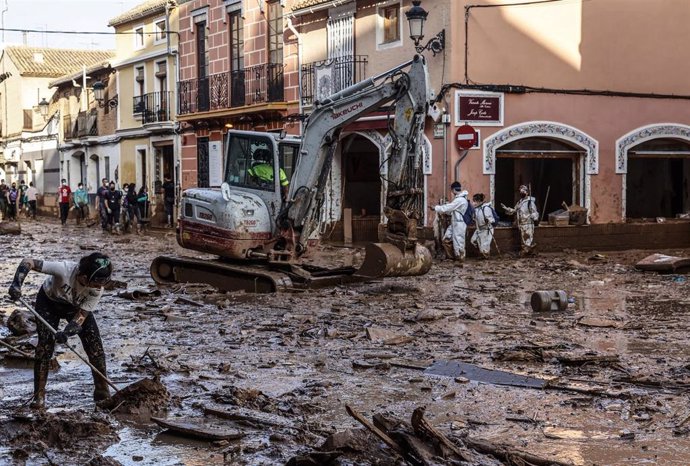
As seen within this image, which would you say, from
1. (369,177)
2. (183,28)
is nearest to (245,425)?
(369,177)

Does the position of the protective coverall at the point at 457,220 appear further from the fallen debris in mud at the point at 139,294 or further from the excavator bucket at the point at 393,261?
the fallen debris in mud at the point at 139,294

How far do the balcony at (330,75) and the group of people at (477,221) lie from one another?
16.2 feet

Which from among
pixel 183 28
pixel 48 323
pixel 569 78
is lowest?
pixel 48 323

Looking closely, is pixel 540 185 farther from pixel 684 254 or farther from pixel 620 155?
pixel 684 254

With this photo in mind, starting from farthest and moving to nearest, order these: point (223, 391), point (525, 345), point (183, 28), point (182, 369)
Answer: point (183, 28) < point (525, 345) < point (182, 369) < point (223, 391)

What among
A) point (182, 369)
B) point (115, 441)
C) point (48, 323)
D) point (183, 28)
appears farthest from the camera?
point (183, 28)

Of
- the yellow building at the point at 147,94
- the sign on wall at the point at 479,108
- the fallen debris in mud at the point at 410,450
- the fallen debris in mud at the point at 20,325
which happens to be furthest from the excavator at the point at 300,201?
the yellow building at the point at 147,94

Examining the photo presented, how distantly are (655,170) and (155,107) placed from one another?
1849 centimetres

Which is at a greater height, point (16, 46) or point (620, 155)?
point (16, 46)

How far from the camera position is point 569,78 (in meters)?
22.7

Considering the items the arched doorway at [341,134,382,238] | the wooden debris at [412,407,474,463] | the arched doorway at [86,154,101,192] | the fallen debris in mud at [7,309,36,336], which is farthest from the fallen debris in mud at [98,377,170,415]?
the arched doorway at [86,154,101,192]

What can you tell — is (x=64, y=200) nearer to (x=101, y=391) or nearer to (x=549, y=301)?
(x=549, y=301)

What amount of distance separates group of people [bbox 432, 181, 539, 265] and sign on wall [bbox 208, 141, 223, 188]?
12.0m

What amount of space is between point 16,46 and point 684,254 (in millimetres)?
44482
